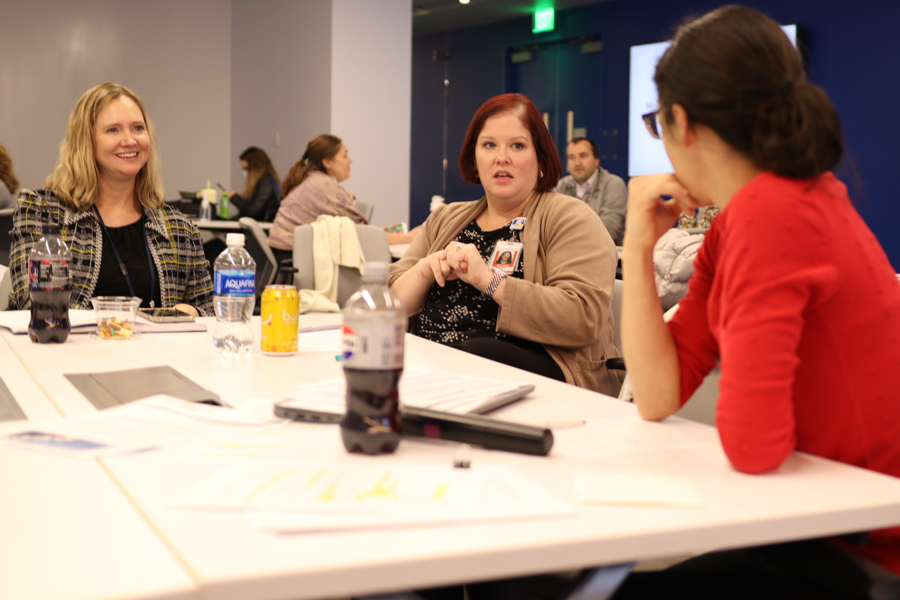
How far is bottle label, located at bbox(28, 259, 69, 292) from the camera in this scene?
70.5 inches

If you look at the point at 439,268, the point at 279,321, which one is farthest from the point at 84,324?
the point at 439,268

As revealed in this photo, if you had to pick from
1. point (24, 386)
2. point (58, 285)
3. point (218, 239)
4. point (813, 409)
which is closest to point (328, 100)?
point (218, 239)

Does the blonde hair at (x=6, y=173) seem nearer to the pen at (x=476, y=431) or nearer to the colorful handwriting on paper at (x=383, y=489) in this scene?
the pen at (x=476, y=431)

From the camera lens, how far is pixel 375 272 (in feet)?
3.49

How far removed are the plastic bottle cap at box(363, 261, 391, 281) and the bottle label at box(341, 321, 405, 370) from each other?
4.2 inches

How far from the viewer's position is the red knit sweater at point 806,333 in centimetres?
96

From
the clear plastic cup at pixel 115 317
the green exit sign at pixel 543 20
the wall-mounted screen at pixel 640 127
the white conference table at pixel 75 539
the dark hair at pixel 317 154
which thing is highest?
the green exit sign at pixel 543 20

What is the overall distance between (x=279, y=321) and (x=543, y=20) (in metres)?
8.41

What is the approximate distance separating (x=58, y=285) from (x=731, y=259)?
1.45 meters

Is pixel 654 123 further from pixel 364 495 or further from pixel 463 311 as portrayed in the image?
pixel 463 311

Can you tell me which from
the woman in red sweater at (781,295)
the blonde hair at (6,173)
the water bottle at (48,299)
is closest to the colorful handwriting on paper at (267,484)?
the woman in red sweater at (781,295)

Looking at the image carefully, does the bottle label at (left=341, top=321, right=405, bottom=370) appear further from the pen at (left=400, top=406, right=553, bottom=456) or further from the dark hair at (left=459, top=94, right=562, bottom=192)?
the dark hair at (left=459, top=94, right=562, bottom=192)

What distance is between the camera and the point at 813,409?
1.06 metres

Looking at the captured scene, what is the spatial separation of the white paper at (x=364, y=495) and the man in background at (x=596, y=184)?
661 centimetres
